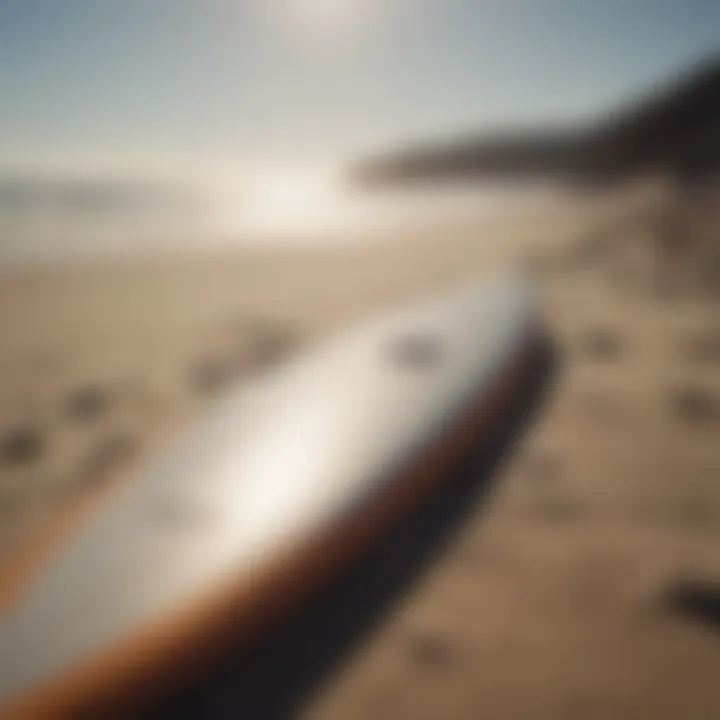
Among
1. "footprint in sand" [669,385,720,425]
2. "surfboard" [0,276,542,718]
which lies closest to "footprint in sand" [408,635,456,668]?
"surfboard" [0,276,542,718]

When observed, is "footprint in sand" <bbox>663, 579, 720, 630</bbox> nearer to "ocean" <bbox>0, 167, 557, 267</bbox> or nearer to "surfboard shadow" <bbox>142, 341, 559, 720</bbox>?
"surfboard shadow" <bbox>142, 341, 559, 720</bbox>

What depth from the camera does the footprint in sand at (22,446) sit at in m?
4.05

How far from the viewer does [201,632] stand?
2506 mm

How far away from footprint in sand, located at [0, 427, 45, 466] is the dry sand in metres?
0.01

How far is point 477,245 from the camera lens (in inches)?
416

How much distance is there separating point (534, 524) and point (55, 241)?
439 inches

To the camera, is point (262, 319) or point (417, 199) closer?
point (262, 319)

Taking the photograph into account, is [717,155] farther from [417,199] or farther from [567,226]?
[417,199]

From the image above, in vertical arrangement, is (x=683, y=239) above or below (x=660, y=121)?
above

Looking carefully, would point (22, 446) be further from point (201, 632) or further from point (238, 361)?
point (201, 632)

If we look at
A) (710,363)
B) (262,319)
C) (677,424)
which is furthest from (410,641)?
(262,319)

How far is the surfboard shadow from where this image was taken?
2.40 meters

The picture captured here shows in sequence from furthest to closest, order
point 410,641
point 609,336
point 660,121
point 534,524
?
point 660,121 → point 609,336 → point 534,524 → point 410,641

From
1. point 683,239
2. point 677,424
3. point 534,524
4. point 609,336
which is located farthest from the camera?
point 683,239
